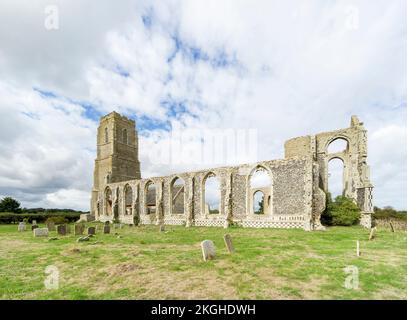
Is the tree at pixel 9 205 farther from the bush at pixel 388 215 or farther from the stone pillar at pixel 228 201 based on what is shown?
the bush at pixel 388 215

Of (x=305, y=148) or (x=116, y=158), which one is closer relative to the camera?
(x=305, y=148)

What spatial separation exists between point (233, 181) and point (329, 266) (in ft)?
46.9

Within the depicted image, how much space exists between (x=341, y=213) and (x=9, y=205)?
1915 inches

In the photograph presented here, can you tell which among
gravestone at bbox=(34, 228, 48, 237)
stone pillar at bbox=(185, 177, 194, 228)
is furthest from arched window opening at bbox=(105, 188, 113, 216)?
gravestone at bbox=(34, 228, 48, 237)

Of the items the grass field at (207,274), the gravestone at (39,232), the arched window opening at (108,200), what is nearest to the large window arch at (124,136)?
the arched window opening at (108,200)

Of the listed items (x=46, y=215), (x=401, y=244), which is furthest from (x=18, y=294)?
(x=46, y=215)

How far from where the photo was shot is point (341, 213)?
17.9 meters

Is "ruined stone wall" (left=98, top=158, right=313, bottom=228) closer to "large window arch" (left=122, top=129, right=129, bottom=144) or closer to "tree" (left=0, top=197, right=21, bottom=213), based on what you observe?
"large window arch" (left=122, top=129, right=129, bottom=144)

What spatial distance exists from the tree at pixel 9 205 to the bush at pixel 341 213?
1845 inches

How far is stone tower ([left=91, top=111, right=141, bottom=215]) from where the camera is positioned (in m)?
36.5

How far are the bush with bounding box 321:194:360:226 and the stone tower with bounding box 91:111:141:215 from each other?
2985 cm

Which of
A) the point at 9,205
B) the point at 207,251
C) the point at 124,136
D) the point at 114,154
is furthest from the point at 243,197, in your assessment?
the point at 9,205
